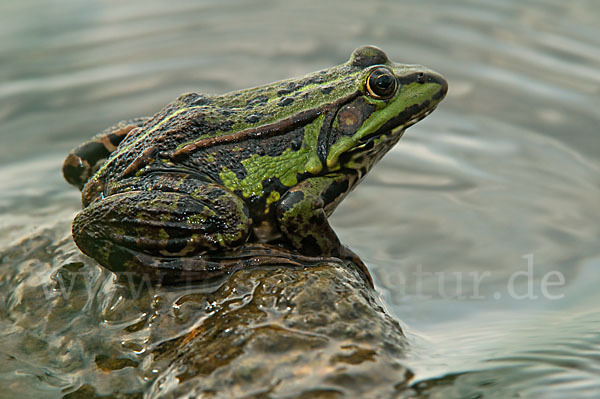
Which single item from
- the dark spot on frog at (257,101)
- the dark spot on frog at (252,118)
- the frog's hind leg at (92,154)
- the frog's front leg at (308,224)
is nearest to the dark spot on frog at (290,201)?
the frog's front leg at (308,224)

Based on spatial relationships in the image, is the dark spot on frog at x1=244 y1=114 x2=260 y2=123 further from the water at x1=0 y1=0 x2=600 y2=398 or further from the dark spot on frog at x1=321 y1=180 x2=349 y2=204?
the water at x1=0 y1=0 x2=600 y2=398

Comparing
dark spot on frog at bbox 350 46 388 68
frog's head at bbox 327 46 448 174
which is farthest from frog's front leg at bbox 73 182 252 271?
dark spot on frog at bbox 350 46 388 68

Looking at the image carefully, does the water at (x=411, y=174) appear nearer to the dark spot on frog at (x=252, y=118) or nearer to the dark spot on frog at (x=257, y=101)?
the dark spot on frog at (x=252, y=118)

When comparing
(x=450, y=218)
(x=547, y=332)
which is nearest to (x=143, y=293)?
(x=547, y=332)

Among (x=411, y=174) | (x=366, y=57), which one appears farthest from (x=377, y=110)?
(x=411, y=174)

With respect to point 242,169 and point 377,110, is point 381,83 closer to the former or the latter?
point 377,110

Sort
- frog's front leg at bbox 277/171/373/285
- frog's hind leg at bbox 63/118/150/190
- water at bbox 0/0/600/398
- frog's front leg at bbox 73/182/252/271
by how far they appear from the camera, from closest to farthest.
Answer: water at bbox 0/0/600/398 < frog's front leg at bbox 73/182/252/271 < frog's front leg at bbox 277/171/373/285 < frog's hind leg at bbox 63/118/150/190
